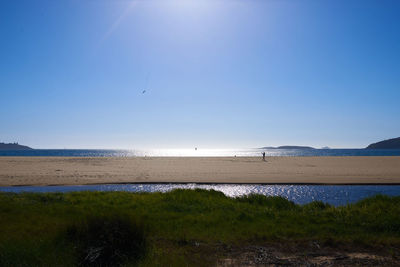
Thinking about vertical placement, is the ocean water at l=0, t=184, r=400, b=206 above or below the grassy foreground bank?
below

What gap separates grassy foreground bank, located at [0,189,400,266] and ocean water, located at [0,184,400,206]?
7.52 m

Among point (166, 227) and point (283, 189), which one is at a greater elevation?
point (166, 227)

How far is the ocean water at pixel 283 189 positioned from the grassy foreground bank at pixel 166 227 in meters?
7.52

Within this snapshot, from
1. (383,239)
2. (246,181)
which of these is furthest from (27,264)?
(246,181)

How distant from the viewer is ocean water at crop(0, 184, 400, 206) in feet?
78.0

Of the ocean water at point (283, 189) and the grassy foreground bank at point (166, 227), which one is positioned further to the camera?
the ocean water at point (283, 189)

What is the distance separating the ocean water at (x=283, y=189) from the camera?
23.8 meters

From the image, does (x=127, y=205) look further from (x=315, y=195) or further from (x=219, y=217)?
(x=315, y=195)

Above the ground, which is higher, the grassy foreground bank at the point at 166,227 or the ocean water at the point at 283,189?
the grassy foreground bank at the point at 166,227

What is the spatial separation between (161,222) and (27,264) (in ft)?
18.4

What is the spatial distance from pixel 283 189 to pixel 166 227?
19.1 m

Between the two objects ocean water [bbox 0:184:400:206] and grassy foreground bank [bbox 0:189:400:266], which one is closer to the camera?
grassy foreground bank [bbox 0:189:400:266]

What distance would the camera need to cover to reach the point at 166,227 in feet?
36.8

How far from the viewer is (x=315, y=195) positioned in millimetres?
24281
